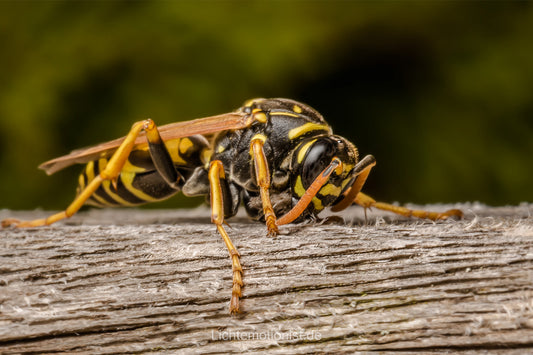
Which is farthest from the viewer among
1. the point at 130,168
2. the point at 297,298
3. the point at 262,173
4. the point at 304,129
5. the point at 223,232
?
the point at 130,168

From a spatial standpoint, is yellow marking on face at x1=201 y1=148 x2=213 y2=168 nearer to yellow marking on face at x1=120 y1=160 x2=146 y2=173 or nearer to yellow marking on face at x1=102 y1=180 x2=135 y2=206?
yellow marking on face at x1=120 y1=160 x2=146 y2=173

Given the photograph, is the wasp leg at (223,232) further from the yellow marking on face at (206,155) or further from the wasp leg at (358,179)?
the wasp leg at (358,179)

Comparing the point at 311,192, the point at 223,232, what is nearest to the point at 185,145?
the point at 311,192

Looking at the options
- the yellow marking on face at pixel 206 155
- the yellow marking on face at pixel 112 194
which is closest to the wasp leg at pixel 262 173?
the yellow marking on face at pixel 206 155

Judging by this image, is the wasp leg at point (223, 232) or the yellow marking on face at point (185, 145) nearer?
the wasp leg at point (223, 232)

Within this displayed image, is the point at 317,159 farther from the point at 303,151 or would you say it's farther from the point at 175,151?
the point at 175,151

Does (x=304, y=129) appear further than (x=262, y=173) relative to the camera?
Yes

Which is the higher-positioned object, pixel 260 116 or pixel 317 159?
pixel 260 116
